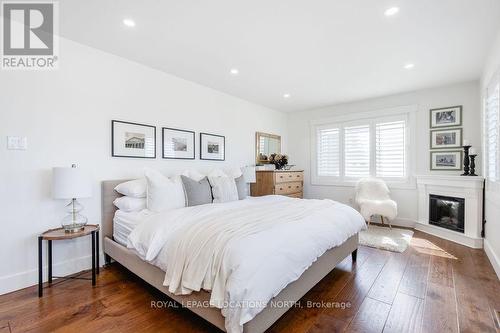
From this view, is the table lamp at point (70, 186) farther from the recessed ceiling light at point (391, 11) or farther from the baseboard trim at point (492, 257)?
the baseboard trim at point (492, 257)

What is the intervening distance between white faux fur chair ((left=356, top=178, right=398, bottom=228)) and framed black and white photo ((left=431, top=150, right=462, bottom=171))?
88 centimetres

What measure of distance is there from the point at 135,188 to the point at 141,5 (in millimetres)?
1763

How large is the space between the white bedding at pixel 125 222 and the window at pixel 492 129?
375 cm

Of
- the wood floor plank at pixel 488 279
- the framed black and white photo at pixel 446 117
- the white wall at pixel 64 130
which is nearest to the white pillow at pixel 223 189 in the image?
the white wall at pixel 64 130

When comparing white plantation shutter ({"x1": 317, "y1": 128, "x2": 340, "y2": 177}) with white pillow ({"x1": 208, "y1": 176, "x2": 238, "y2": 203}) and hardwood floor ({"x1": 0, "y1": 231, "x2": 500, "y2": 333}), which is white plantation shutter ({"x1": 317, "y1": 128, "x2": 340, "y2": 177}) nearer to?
hardwood floor ({"x1": 0, "y1": 231, "x2": 500, "y2": 333})

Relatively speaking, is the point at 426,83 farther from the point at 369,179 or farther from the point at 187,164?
the point at 187,164

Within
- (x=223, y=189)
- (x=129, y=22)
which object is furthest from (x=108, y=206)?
→ (x=129, y=22)

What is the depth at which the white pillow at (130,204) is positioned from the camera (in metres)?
2.56

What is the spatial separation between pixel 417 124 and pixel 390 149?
609 millimetres

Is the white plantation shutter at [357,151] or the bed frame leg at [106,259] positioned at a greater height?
the white plantation shutter at [357,151]

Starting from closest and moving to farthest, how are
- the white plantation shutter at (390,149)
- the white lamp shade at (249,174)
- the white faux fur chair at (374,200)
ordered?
the white faux fur chair at (374,200)
the white lamp shade at (249,174)
the white plantation shutter at (390,149)

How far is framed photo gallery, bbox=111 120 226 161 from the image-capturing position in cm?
287

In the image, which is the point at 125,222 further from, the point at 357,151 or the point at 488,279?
the point at 357,151

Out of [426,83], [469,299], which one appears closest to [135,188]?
[469,299]
